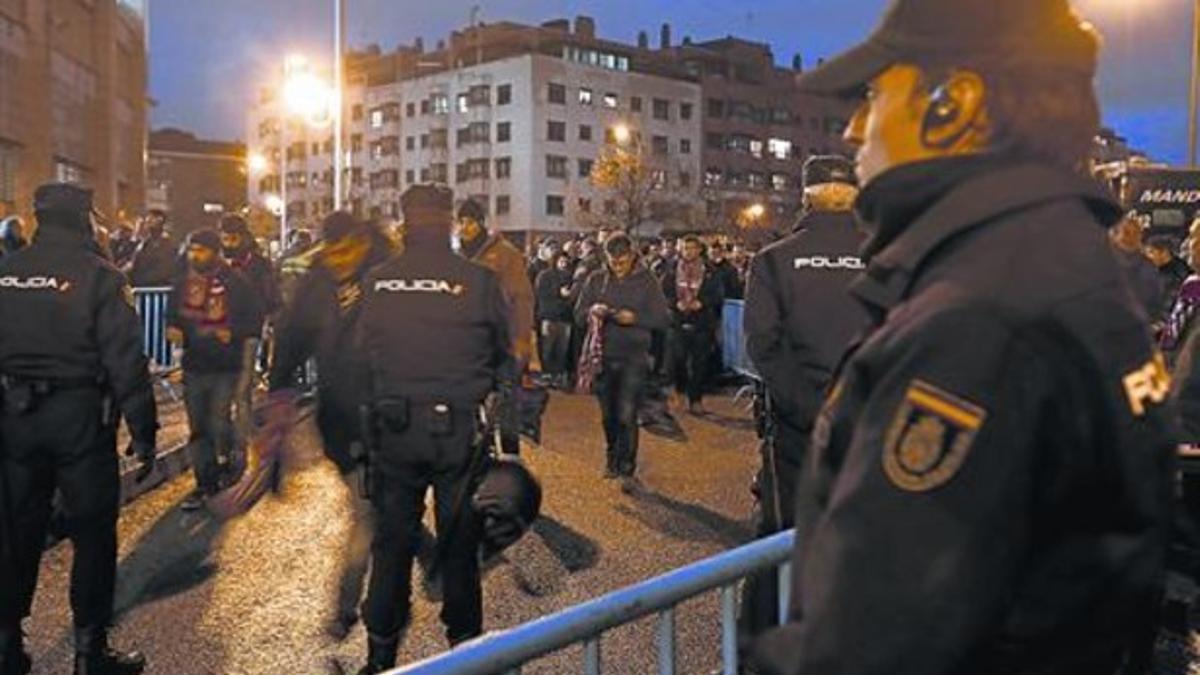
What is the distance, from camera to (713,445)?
463 inches

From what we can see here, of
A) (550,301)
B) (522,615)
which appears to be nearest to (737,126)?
(550,301)

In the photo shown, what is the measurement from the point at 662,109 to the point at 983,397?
292ft

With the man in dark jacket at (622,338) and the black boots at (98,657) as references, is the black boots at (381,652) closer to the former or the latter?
the black boots at (98,657)

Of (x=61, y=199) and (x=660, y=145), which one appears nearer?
(x=61, y=199)

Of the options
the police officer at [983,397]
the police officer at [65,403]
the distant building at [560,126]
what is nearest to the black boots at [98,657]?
the police officer at [65,403]

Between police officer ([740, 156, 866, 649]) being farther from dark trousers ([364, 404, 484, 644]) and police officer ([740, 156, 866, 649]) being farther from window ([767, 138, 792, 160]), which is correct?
window ([767, 138, 792, 160])

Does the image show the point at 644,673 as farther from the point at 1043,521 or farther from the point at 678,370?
the point at 678,370

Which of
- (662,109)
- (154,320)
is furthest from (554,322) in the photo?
(662,109)

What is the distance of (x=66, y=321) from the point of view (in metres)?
5.28

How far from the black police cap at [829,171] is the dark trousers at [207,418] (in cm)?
517

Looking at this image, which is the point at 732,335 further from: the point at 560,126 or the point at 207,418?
the point at 560,126

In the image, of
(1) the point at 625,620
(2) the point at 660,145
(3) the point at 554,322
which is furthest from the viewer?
(2) the point at 660,145

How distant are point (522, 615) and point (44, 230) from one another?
2.91 m

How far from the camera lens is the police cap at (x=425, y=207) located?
5.33 metres
